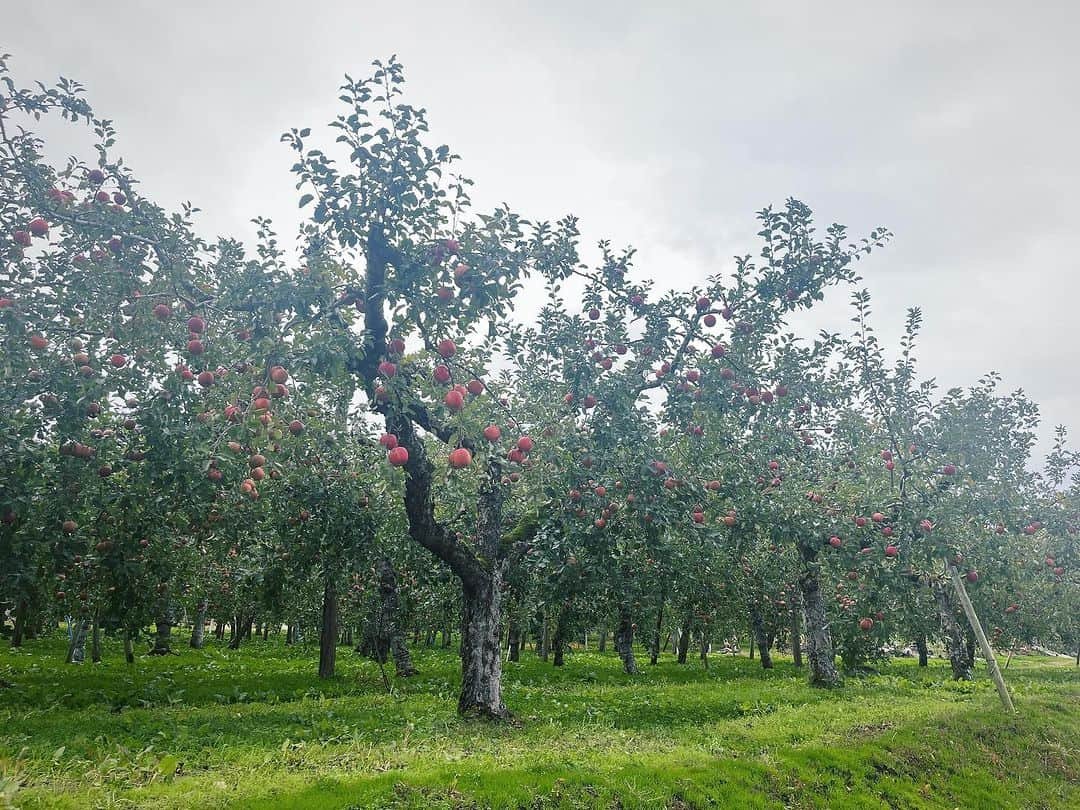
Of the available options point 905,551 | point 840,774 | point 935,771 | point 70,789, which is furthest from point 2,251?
point 935,771

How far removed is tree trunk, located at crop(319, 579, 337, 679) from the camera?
62.5 feet

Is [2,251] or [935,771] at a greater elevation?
[2,251]

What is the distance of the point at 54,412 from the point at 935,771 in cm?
1639

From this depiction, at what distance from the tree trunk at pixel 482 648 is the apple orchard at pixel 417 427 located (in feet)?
0.17

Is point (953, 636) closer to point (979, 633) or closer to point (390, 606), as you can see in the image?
point (979, 633)

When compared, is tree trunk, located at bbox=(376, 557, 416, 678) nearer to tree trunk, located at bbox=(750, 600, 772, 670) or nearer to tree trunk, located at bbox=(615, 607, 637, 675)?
tree trunk, located at bbox=(615, 607, 637, 675)

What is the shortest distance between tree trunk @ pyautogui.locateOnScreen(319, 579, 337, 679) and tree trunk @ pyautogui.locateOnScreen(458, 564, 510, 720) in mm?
7382

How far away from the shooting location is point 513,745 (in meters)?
10.6

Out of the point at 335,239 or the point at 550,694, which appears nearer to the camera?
the point at 335,239

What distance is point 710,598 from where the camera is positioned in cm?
2695

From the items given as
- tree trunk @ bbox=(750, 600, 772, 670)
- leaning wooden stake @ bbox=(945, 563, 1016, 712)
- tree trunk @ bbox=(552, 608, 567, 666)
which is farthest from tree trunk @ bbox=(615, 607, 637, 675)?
leaning wooden stake @ bbox=(945, 563, 1016, 712)

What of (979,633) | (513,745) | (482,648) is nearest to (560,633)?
(482,648)

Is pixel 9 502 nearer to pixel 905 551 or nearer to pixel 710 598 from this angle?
pixel 905 551

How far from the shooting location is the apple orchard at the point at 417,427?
328 inches
